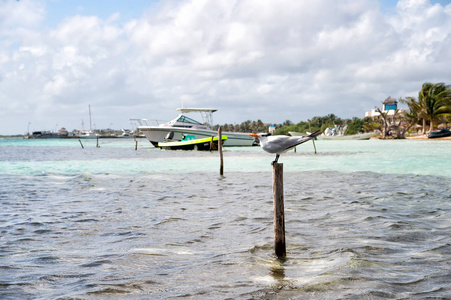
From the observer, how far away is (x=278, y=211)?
529 centimetres

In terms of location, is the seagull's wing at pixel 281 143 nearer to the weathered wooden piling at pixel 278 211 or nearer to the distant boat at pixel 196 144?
the weathered wooden piling at pixel 278 211

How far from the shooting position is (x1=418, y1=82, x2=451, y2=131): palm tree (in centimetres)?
6262

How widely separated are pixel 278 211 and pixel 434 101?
67712 millimetres

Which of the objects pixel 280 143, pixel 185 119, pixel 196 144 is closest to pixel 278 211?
pixel 280 143

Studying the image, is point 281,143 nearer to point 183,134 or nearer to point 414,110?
point 183,134

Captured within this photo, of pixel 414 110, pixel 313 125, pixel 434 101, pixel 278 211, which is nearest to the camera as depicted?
pixel 278 211

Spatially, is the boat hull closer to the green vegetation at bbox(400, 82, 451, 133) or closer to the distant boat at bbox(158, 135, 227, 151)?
the distant boat at bbox(158, 135, 227, 151)

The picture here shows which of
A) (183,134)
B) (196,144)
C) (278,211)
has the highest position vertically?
(183,134)

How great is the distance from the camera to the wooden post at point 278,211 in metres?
5.08

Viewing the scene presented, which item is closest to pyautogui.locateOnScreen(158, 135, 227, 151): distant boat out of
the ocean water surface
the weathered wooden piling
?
the ocean water surface

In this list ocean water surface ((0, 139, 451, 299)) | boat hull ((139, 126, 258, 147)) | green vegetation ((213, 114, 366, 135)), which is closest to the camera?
ocean water surface ((0, 139, 451, 299))

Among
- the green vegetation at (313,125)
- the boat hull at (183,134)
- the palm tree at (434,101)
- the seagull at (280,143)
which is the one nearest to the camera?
the seagull at (280,143)

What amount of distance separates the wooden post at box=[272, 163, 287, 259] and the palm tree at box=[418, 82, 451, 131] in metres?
65.2

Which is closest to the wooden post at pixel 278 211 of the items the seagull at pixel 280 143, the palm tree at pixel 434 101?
the seagull at pixel 280 143
